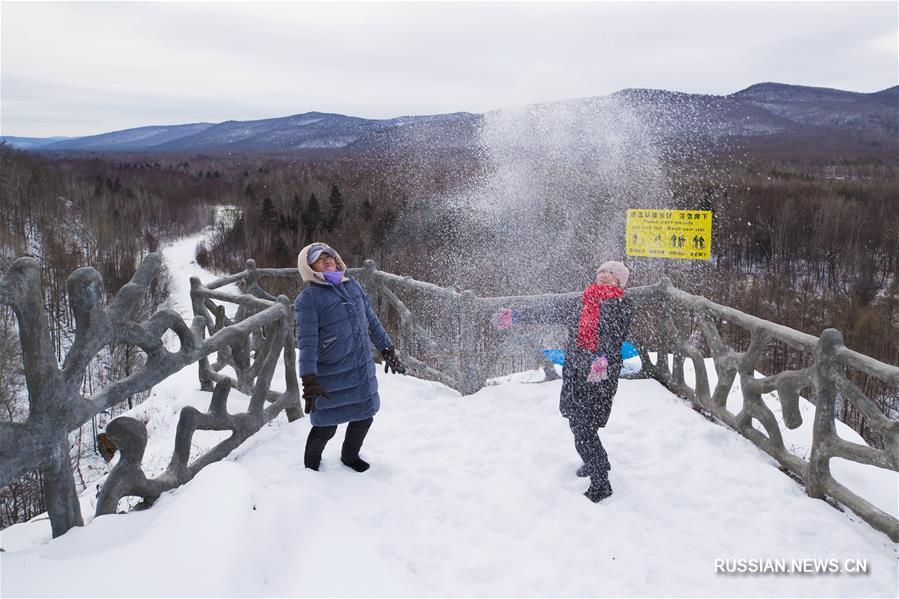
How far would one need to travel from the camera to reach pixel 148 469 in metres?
5.22

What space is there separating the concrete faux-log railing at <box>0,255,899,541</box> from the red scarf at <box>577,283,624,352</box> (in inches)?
55.0

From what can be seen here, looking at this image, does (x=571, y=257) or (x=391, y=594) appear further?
(x=571, y=257)

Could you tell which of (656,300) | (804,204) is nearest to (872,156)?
(804,204)

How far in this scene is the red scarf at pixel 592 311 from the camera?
148 inches

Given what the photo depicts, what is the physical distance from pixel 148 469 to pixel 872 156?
395 ft

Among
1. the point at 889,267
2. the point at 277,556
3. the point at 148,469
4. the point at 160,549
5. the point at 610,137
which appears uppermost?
the point at 610,137

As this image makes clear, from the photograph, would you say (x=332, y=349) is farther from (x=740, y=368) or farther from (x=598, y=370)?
(x=740, y=368)

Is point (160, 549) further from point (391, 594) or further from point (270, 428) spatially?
point (270, 428)

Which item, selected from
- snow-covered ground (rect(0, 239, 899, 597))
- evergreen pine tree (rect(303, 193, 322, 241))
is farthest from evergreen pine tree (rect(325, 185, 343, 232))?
snow-covered ground (rect(0, 239, 899, 597))

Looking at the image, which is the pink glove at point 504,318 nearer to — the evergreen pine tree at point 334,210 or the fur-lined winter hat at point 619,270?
the fur-lined winter hat at point 619,270

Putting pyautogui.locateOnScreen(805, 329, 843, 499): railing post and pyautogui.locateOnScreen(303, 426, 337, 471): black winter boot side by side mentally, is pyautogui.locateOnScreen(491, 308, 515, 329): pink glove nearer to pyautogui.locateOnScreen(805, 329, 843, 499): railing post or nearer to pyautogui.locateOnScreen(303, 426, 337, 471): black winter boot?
pyautogui.locateOnScreen(303, 426, 337, 471): black winter boot

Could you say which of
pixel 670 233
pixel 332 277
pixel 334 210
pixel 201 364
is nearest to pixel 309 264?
pixel 332 277

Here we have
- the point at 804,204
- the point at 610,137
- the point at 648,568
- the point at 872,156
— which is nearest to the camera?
the point at 648,568

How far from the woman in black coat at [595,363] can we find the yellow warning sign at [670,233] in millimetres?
2439
